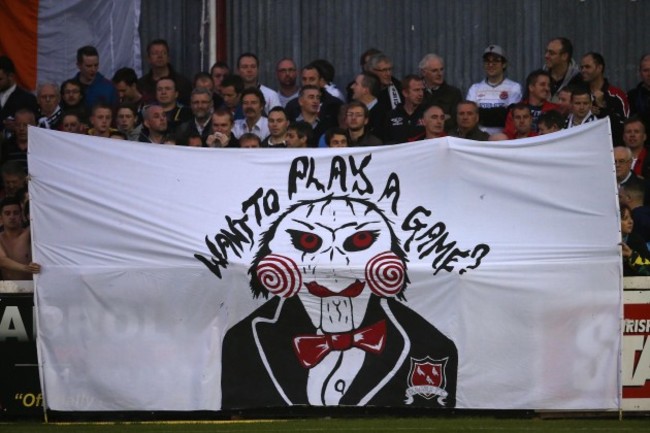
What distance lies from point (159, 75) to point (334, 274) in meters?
5.52

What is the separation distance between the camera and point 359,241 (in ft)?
45.3

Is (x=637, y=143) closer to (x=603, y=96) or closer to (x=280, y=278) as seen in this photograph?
(x=603, y=96)

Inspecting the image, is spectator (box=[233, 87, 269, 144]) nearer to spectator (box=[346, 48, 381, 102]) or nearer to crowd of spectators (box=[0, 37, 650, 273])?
crowd of spectators (box=[0, 37, 650, 273])

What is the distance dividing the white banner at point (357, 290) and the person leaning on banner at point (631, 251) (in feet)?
1.36

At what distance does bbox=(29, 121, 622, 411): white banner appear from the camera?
13.6 metres

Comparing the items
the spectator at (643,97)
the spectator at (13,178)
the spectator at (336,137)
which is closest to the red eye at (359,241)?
the spectator at (336,137)

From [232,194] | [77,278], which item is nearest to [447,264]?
[232,194]

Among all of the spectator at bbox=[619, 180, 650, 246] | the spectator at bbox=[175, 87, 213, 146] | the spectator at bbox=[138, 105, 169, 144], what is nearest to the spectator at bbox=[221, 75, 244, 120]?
the spectator at bbox=[175, 87, 213, 146]

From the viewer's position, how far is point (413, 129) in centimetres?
1641

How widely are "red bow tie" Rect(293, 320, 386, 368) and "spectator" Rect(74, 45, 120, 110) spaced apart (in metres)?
5.44

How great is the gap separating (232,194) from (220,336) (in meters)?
1.34

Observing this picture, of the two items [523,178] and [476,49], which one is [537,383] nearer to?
[523,178]

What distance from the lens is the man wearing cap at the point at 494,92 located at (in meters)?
17.0

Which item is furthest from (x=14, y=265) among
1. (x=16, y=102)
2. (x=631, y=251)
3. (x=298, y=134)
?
(x=631, y=251)
